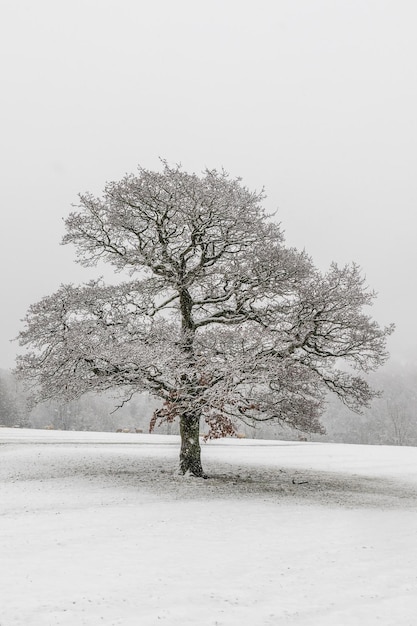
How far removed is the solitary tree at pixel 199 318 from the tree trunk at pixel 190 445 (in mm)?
48

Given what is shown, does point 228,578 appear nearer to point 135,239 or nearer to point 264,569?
point 264,569

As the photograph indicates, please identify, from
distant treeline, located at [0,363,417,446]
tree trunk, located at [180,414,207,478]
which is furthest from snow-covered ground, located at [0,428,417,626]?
distant treeline, located at [0,363,417,446]

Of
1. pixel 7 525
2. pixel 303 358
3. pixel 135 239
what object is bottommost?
pixel 7 525

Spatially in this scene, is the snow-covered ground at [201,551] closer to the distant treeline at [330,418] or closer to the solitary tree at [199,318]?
the solitary tree at [199,318]

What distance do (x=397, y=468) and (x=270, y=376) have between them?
46.3 ft

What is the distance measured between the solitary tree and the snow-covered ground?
8.45 ft

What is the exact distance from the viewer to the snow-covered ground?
6602 millimetres

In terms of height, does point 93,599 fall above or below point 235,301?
below

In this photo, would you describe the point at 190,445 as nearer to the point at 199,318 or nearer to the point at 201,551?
the point at 199,318

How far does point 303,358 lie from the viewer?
18109 millimetres

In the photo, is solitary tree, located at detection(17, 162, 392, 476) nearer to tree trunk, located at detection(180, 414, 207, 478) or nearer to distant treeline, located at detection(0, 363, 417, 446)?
tree trunk, located at detection(180, 414, 207, 478)

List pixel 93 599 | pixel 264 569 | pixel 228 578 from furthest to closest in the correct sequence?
pixel 264 569, pixel 228 578, pixel 93 599

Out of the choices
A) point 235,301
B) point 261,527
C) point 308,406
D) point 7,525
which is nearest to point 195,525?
point 261,527

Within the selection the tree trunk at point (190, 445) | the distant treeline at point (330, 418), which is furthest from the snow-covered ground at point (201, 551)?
the distant treeline at point (330, 418)
